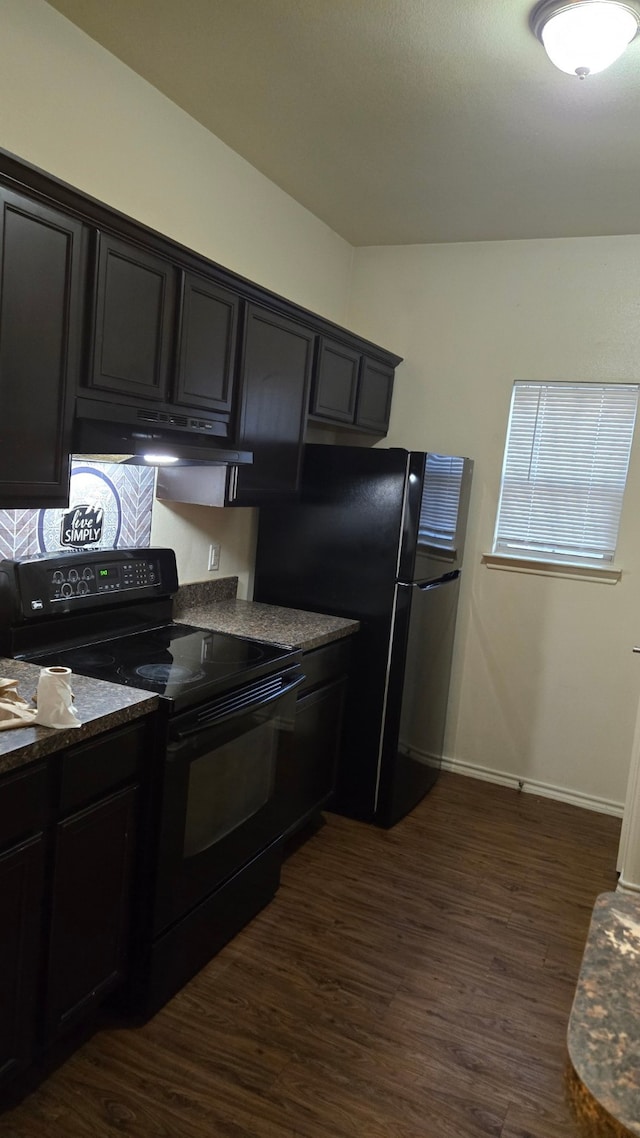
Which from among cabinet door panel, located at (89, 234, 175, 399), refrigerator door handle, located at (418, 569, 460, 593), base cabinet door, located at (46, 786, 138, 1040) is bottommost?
base cabinet door, located at (46, 786, 138, 1040)

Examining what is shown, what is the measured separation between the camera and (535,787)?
3.92 meters

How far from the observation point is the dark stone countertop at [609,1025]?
65 centimetres

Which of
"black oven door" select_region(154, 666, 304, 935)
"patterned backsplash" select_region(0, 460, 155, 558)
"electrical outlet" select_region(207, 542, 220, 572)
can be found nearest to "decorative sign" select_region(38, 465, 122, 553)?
"patterned backsplash" select_region(0, 460, 155, 558)

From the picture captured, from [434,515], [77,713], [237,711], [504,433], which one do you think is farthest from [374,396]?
[77,713]

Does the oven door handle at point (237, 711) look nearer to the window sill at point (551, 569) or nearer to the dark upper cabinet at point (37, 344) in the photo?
the dark upper cabinet at point (37, 344)

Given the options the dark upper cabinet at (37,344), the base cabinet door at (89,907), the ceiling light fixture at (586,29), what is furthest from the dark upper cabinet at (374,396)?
the base cabinet door at (89,907)

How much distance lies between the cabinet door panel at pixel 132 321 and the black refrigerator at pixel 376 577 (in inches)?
46.2

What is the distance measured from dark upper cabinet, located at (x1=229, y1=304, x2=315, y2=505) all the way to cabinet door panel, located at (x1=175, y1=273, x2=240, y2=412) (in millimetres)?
92

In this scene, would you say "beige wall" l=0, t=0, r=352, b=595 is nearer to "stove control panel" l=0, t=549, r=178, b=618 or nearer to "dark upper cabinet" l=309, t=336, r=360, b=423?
"stove control panel" l=0, t=549, r=178, b=618

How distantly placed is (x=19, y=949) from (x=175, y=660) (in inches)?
37.3

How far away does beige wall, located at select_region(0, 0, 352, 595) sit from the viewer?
2.13 meters

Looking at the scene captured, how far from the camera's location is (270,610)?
Result: 3.40 m

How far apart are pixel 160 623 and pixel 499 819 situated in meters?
1.90

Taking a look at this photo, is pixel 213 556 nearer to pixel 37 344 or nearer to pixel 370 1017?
pixel 37 344
